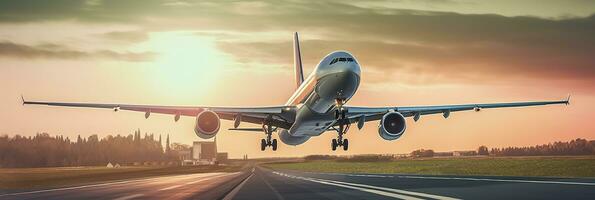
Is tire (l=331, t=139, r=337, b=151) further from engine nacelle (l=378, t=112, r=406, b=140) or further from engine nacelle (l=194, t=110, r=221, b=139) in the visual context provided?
engine nacelle (l=194, t=110, r=221, b=139)

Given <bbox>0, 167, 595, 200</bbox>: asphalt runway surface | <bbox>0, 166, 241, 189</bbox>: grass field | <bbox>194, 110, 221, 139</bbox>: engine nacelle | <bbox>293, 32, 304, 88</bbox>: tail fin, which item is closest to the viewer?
<bbox>0, 167, 595, 200</bbox>: asphalt runway surface

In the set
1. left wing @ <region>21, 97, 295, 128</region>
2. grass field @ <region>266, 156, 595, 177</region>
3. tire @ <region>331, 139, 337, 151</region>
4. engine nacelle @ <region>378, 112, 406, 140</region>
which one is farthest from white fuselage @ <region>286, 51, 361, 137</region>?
grass field @ <region>266, 156, 595, 177</region>

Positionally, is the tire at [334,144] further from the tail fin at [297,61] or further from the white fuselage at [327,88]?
the tail fin at [297,61]

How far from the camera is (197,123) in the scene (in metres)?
49.2

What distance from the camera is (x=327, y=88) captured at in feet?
139

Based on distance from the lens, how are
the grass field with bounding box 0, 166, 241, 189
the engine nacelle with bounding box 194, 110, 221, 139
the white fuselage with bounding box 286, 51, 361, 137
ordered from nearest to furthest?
the white fuselage with bounding box 286, 51, 361, 137, the engine nacelle with bounding box 194, 110, 221, 139, the grass field with bounding box 0, 166, 241, 189

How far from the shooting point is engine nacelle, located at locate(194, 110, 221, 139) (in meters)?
49.3

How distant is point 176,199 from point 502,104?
41.4 meters

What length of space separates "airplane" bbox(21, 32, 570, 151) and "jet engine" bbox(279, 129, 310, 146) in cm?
12

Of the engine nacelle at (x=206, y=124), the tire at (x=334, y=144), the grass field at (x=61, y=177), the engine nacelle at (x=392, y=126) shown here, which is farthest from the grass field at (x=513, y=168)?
the grass field at (x=61, y=177)

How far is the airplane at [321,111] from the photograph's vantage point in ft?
137

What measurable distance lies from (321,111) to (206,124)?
32.4 feet

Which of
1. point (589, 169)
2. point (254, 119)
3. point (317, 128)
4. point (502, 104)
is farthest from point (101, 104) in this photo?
point (589, 169)

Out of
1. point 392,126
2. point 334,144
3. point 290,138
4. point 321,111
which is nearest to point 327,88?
point 321,111
